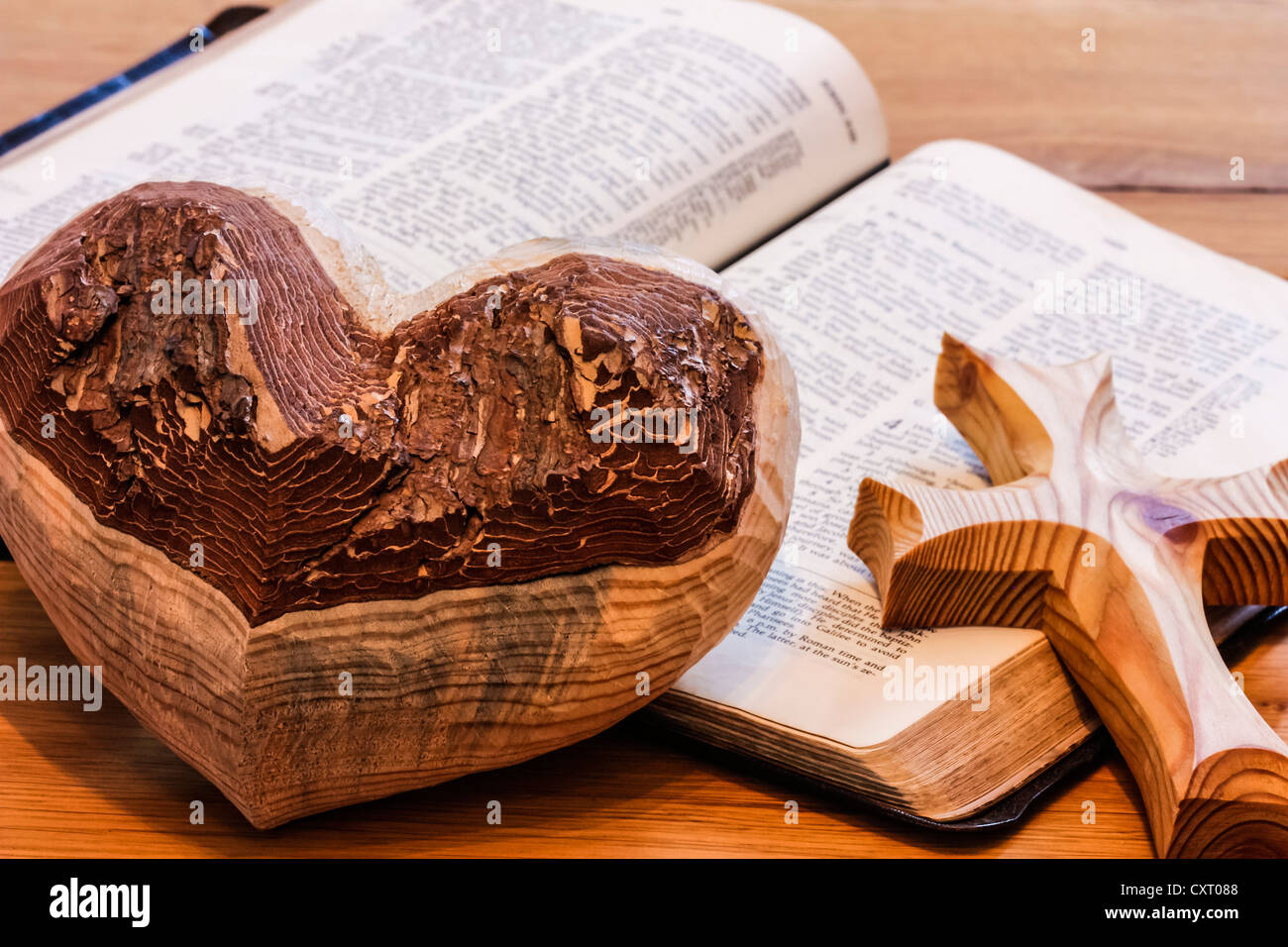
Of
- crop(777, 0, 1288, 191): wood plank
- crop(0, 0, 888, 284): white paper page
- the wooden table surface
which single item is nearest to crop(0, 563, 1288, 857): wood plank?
the wooden table surface

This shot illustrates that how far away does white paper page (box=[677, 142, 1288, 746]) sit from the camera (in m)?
0.74

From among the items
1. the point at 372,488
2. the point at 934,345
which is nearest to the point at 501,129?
the point at 934,345

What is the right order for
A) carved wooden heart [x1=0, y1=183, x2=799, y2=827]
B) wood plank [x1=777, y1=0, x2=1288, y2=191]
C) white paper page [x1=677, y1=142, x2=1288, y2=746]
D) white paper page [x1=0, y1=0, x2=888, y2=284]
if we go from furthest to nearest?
wood plank [x1=777, y1=0, x2=1288, y2=191] < white paper page [x1=0, y1=0, x2=888, y2=284] < white paper page [x1=677, y1=142, x2=1288, y2=746] < carved wooden heart [x1=0, y1=183, x2=799, y2=827]

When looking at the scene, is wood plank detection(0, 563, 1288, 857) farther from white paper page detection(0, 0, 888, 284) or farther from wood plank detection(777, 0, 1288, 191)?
wood plank detection(777, 0, 1288, 191)

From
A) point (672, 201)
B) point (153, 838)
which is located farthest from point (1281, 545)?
point (153, 838)

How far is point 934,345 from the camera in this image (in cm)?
99

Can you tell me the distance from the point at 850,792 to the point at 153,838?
336 mm

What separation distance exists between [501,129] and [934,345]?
0.38 meters

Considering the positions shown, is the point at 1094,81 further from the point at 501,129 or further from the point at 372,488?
the point at 372,488

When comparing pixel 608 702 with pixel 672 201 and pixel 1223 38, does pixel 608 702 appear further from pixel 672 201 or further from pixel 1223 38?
pixel 1223 38

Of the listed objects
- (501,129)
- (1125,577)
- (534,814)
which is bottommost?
(534,814)

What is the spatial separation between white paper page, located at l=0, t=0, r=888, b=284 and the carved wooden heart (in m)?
0.31

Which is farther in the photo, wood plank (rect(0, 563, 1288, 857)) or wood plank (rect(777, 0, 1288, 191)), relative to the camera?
wood plank (rect(777, 0, 1288, 191))

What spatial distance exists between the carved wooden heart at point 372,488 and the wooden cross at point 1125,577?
0.13 meters
